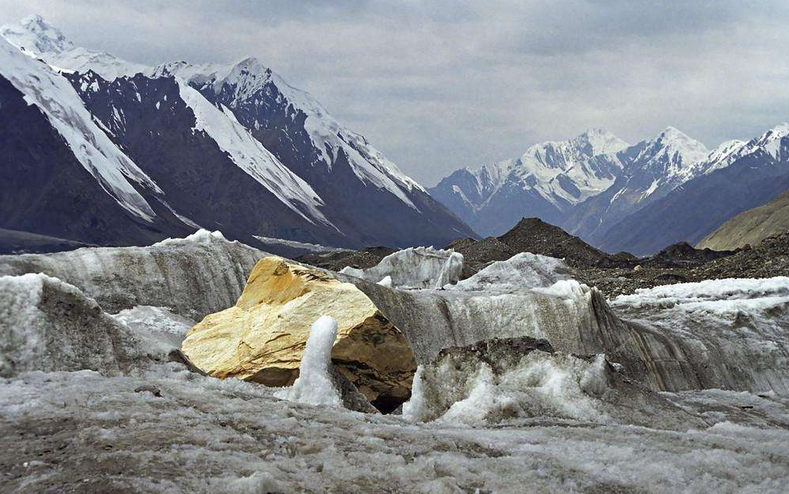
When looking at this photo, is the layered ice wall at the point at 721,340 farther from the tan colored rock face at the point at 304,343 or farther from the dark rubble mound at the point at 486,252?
the dark rubble mound at the point at 486,252

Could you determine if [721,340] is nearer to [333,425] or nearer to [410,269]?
[333,425]

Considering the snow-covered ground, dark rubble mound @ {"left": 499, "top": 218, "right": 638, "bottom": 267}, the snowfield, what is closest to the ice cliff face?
the snowfield

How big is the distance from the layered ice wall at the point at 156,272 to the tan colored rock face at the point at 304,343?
494 inches

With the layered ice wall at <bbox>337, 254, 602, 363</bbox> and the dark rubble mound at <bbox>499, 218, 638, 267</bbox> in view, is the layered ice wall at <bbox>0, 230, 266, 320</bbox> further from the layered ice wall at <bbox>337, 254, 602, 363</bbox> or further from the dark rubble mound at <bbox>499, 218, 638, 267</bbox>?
the dark rubble mound at <bbox>499, 218, 638, 267</bbox>

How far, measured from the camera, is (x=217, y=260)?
1442 inches

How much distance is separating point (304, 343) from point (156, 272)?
18.0 m

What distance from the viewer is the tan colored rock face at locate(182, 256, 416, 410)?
18.5 metres

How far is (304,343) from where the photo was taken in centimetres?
1894

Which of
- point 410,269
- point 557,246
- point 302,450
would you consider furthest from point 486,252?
point 302,450

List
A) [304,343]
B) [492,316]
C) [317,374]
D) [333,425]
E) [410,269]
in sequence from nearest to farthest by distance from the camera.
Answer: [333,425], [317,374], [304,343], [492,316], [410,269]

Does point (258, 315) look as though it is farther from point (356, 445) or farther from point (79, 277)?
point (79, 277)

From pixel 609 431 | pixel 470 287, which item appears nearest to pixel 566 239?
pixel 470 287

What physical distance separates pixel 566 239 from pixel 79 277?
69289mm

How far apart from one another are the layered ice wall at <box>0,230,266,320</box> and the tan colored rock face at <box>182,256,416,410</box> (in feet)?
41.2
